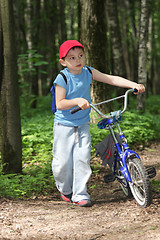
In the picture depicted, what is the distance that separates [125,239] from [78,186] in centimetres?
127

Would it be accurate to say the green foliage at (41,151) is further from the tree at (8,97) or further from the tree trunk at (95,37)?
the tree trunk at (95,37)

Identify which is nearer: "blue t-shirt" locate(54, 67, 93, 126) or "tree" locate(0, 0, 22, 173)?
"blue t-shirt" locate(54, 67, 93, 126)

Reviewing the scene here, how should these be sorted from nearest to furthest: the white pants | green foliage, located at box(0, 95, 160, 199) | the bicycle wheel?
the bicycle wheel < the white pants < green foliage, located at box(0, 95, 160, 199)

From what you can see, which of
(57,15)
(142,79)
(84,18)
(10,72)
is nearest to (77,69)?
(10,72)

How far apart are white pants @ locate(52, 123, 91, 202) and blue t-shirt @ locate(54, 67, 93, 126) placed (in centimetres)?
Result: 9

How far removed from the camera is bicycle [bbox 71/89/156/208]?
3.70 metres

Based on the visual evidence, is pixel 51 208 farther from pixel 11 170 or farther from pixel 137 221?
pixel 11 170

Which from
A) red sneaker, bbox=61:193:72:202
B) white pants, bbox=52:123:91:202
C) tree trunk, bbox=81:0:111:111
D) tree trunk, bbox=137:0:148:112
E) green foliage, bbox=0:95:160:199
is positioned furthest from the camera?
tree trunk, bbox=137:0:148:112

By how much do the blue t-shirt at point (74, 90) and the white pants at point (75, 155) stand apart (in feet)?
0.29

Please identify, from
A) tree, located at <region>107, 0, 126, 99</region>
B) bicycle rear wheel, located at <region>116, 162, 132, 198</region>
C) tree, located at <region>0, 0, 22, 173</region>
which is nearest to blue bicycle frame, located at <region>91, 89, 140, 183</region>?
bicycle rear wheel, located at <region>116, 162, 132, 198</region>

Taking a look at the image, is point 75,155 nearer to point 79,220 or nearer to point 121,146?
point 121,146

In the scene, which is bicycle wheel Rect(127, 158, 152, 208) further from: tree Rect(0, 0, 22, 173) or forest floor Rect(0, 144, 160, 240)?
tree Rect(0, 0, 22, 173)

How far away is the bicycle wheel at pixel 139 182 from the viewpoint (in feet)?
12.0

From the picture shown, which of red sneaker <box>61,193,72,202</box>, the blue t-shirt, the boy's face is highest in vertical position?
the boy's face
